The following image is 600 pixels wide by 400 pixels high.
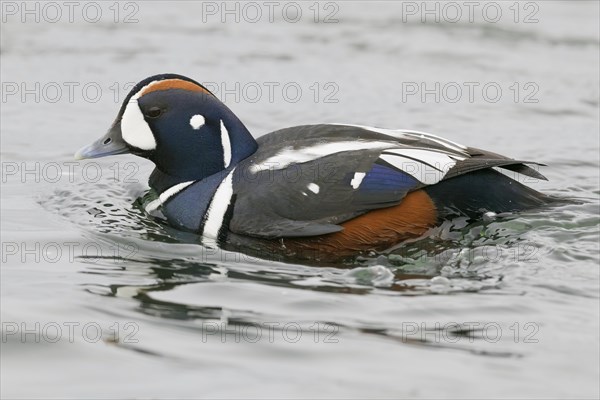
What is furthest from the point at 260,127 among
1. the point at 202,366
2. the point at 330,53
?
the point at 202,366

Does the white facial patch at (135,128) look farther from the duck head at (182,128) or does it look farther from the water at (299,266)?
the water at (299,266)

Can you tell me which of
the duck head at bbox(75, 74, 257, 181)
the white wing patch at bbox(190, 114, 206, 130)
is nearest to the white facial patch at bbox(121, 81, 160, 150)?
the duck head at bbox(75, 74, 257, 181)

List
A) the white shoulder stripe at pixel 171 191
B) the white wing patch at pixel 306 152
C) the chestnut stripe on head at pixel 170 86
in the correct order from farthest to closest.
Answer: the white shoulder stripe at pixel 171 191
the chestnut stripe on head at pixel 170 86
the white wing patch at pixel 306 152

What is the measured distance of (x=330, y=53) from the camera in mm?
15625

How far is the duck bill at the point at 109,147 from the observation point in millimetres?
9555

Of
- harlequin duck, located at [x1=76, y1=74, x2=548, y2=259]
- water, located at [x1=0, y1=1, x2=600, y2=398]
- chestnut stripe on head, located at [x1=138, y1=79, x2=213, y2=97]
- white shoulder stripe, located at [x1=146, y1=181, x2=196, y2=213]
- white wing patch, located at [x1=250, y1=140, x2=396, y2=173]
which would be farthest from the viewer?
white shoulder stripe, located at [x1=146, y1=181, x2=196, y2=213]

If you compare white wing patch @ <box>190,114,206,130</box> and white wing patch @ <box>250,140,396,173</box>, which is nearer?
white wing patch @ <box>250,140,396,173</box>

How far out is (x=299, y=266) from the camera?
861 cm

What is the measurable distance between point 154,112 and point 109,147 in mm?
503

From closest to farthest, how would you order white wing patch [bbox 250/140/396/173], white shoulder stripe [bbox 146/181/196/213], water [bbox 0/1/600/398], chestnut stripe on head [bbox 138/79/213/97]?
1. water [bbox 0/1/600/398]
2. white wing patch [bbox 250/140/396/173]
3. chestnut stripe on head [bbox 138/79/213/97]
4. white shoulder stripe [bbox 146/181/196/213]

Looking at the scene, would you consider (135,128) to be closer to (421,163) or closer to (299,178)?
(299,178)

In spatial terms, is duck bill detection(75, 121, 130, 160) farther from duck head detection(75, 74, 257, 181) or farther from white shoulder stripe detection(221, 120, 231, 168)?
white shoulder stripe detection(221, 120, 231, 168)

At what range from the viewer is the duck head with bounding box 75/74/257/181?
9.40 meters

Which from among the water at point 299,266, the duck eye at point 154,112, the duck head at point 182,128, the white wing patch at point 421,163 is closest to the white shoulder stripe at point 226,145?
the duck head at point 182,128
